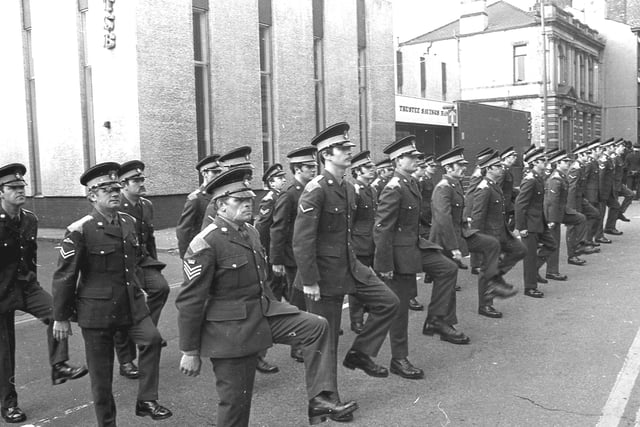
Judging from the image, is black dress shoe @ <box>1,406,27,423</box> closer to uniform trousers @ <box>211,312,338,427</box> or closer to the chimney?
uniform trousers @ <box>211,312,338,427</box>

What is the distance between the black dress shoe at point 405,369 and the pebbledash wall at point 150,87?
513 inches

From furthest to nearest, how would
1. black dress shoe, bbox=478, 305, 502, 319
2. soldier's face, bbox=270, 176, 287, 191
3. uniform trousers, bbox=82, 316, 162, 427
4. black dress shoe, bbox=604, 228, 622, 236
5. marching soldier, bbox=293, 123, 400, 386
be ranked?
black dress shoe, bbox=604, 228, 622, 236 < soldier's face, bbox=270, 176, 287, 191 < black dress shoe, bbox=478, 305, 502, 319 < marching soldier, bbox=293, 123, 400, 386 < uniform trousers, bbox=82, 316, 162, 427

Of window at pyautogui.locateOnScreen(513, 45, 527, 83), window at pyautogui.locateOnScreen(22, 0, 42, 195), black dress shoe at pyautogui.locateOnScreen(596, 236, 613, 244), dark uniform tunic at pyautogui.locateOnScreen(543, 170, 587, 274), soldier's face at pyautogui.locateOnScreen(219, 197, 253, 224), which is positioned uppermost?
window at pyautogui.locateOnScreen(513, 45, 527, 83)

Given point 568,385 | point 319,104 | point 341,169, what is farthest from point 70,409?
point 319,104

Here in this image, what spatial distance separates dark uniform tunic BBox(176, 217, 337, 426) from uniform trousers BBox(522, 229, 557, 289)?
5.67 m

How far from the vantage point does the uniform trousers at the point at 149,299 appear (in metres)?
6.09

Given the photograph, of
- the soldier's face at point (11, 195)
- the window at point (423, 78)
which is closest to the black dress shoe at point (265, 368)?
the soldier's face at point (11, 195)

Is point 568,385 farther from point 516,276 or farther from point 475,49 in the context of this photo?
point 475,49

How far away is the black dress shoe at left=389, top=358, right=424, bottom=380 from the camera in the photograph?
5.72 metres

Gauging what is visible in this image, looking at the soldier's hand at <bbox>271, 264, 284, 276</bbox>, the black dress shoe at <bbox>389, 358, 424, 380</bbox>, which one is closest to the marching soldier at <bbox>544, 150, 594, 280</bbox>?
the soldier's hand at <bbox>271, 264, 284, 276</bbox>

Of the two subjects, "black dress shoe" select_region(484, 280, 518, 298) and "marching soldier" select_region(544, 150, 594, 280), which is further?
"marching soldier" select_region(544, 150, 594, 280)

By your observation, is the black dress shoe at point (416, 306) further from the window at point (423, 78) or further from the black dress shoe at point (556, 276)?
the window at point (423, 78)

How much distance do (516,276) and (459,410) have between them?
238 inches

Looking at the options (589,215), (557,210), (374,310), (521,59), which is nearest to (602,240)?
(589,215)
